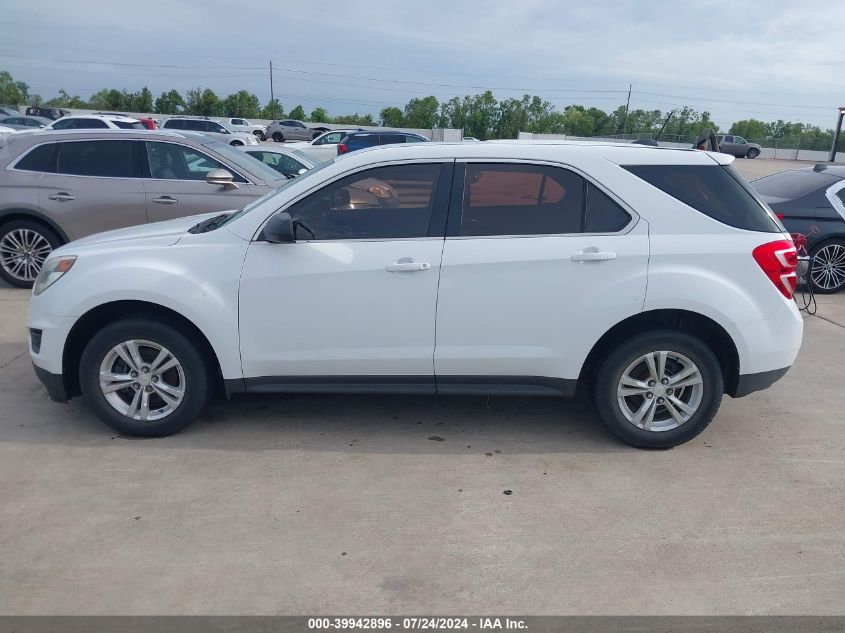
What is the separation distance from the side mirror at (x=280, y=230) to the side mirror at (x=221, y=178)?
12.4 feet

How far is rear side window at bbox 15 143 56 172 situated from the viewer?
812cm

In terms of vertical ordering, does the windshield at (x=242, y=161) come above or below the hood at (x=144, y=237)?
above

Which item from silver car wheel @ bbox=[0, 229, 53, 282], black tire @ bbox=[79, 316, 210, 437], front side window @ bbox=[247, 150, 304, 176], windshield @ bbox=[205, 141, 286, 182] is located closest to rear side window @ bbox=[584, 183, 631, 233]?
black tire @ bbox=[79, 316, 210, 437]

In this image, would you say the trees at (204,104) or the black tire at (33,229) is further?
the trees at (204,104)

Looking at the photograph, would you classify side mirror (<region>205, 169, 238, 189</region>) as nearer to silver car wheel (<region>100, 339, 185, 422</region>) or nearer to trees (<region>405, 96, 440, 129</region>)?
silver car wheel (<region>100, 339, 185, 422</region>)

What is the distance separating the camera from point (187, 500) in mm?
3844

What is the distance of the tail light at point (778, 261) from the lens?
14.0 ft

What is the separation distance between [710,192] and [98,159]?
6.68 m

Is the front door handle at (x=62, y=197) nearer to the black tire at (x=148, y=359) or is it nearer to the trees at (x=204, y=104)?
the black tire at (x=148, y=359)

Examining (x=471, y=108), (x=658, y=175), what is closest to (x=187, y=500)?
(x=658, y=175)

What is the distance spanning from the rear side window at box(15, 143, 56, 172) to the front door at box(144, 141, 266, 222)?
110 cm

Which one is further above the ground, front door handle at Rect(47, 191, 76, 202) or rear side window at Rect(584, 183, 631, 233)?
rear side window at Rect(584, 183, 631, 233)

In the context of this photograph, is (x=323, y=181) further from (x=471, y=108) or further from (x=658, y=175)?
(x=471, y=108)

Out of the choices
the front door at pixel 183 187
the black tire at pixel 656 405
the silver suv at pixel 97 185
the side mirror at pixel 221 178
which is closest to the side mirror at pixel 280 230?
the black tire at pixel 656 405
